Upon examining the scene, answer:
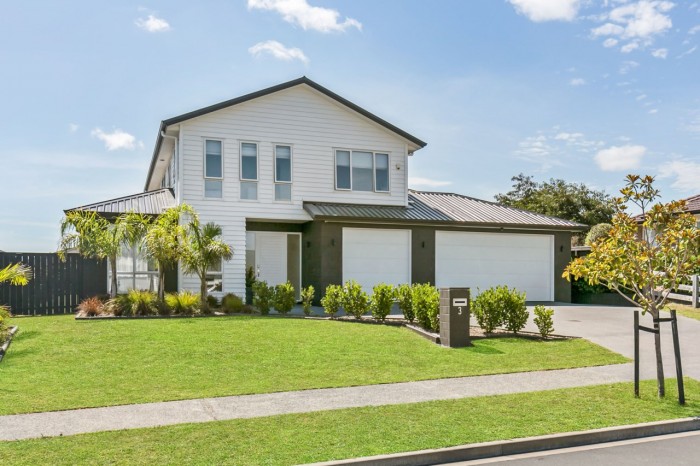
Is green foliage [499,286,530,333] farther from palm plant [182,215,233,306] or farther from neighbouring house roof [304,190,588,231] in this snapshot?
palm plant [182,215,233,306]

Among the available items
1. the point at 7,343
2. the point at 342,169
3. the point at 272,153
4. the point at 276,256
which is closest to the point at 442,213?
the point at 342,169

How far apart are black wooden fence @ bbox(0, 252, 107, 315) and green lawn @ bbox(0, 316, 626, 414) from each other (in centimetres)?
436

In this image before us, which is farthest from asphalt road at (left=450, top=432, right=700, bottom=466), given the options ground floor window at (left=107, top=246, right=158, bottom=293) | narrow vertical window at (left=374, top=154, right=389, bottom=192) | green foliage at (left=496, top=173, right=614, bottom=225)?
green foliage at (left=496, top=173, right=614, bottom=225)

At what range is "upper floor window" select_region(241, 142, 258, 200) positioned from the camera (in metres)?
20.1

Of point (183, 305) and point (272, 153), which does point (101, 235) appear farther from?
point (272, 153)

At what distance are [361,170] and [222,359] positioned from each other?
12.6 metres

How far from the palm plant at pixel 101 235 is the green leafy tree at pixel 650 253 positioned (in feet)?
42.2

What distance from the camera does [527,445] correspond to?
636 centimetres

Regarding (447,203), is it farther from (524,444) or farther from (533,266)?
(524,444)

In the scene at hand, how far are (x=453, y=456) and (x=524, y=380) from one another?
3.63m

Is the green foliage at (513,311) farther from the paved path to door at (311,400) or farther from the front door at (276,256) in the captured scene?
the front door at (276,256)

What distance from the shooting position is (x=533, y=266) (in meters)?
22.7

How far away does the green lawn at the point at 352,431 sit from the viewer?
18.8 ft

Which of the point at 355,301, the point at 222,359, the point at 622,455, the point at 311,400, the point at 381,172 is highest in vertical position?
the point at 381,172
